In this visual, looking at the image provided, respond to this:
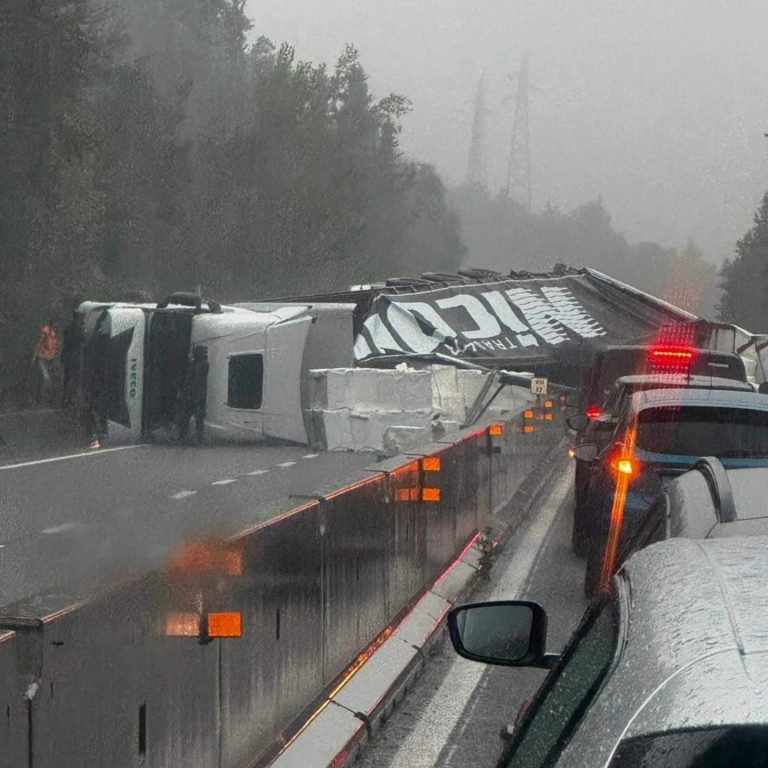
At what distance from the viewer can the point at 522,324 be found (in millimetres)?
48281

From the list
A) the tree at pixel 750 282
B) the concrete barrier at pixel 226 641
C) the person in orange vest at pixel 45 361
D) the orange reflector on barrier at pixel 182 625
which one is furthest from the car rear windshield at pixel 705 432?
the tree at pixel 750 282

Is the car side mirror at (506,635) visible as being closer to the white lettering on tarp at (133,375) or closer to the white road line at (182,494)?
the white road line at (182,494)

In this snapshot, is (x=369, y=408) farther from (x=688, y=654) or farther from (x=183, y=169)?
(x=183, y=169)

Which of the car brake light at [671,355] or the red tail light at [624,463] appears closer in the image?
the red tail light at [624,463]

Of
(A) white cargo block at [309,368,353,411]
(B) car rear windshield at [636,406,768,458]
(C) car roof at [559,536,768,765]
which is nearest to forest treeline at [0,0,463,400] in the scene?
(A) white cargo block at [309,368,353,411]

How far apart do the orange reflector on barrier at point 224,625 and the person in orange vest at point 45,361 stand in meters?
26.0

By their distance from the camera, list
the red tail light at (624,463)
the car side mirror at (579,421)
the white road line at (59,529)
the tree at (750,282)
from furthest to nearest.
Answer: the tree at (750,282) → the car side mirror at (579,421) → the white road line at (59,529) → the red tail light at (624,463)

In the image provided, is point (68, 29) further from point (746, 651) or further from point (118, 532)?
point (746, 651)

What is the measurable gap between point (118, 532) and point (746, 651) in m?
6.03

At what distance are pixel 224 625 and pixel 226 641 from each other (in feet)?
0.66

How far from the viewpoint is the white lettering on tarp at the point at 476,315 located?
1844 inches

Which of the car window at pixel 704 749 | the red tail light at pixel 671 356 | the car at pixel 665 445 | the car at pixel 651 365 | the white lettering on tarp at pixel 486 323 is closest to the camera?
the car window at pixel 704 749

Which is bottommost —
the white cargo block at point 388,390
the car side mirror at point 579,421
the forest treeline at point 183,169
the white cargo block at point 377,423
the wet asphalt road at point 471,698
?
the wet asphalt road at point 471,698

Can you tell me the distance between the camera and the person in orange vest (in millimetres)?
31422
